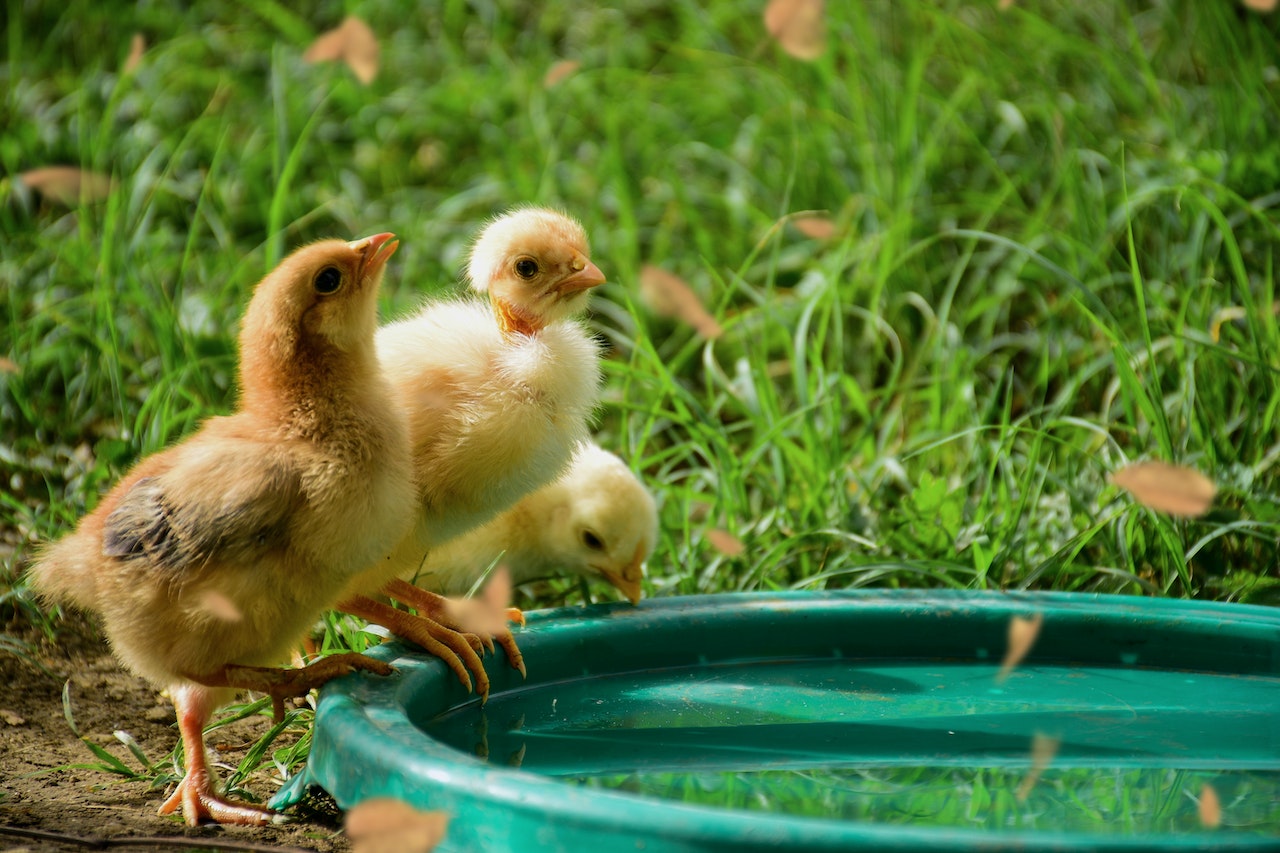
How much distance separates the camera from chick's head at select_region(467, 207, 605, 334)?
9.36 ft

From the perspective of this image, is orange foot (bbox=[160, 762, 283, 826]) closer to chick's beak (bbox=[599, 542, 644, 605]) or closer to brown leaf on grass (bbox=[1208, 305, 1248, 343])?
chick's beak (bbox=[599, 542, 644, 605])

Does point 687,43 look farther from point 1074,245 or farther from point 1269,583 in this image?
point 1269,583

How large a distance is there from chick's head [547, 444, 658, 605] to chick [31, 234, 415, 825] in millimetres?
860

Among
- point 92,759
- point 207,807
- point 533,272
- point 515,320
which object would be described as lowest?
point 92,759

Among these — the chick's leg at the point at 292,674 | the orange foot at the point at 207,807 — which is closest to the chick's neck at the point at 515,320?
the chick's leg at the point at 292,674

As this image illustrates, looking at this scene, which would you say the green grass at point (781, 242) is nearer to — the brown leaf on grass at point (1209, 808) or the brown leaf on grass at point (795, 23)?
the brown leaf on grass at point (795, 23)

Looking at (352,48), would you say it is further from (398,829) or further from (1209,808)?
(1209,808)

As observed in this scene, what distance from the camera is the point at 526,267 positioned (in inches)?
113

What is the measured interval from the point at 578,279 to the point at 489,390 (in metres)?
0.33

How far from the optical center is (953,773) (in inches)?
85.8

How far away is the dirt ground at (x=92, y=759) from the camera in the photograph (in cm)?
228

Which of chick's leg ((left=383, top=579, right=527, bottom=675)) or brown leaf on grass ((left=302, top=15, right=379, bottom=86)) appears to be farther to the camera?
brown leaf on grass ((left=302, top=15, right=379, bottom=86))

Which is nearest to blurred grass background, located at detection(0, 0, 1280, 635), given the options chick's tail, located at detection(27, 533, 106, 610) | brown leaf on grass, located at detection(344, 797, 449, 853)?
chick's tail, located at detection(27, 533, 106, 610)

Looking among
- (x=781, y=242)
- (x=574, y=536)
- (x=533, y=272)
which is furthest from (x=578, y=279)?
(x=781, y=242)
